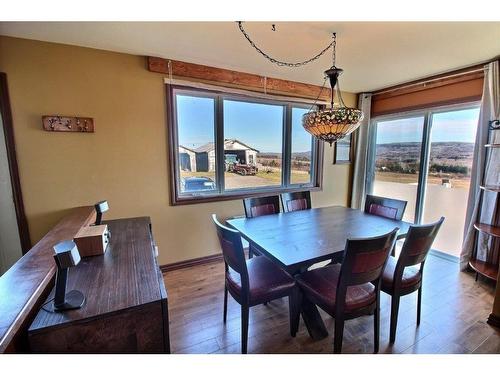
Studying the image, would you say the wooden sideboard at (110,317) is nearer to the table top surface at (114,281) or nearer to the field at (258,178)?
the table top surface at (114,281)

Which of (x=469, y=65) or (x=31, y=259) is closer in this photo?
(x=31, y=259)

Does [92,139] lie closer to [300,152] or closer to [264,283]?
[264,283]

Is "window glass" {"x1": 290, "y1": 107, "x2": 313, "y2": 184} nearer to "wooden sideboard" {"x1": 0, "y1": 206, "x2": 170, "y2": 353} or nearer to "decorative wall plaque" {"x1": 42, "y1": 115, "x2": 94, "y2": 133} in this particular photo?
"decorative wall plaque" {"x1": 42, "y1": 115, "x2": 94, "y2": 133}

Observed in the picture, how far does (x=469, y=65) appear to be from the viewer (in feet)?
8.64

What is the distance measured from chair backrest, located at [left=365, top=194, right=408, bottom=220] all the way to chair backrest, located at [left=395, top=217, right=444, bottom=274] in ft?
2.29

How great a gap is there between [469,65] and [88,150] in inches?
165

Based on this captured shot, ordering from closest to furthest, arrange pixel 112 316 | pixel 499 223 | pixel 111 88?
1. pixel 112 316
2. pixel 111 88
3. pixel 499 223

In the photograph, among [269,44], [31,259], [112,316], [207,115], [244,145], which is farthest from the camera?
[244,145]

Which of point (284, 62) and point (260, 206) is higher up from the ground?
point (284, 62)

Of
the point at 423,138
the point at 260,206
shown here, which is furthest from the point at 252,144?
the point at 423,138

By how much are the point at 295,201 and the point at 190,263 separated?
4.88 feet

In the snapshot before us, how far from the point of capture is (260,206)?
2.57 m

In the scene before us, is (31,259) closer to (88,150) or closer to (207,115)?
(88,150)
